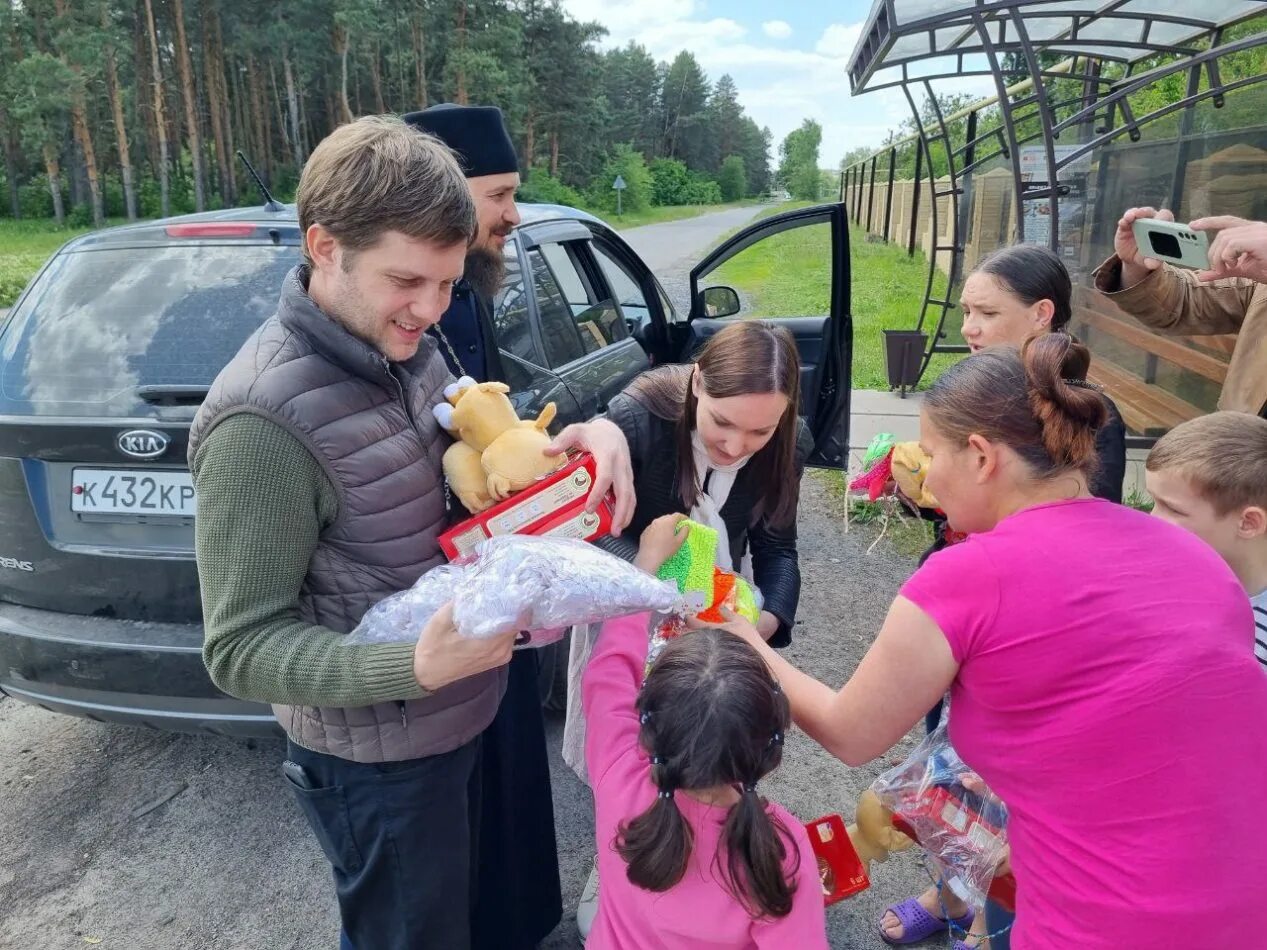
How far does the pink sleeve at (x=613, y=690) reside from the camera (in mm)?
1597

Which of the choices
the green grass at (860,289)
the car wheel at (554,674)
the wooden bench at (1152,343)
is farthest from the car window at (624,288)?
the wooden bench at (1152,343)

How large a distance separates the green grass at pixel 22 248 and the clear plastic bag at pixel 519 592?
1081 centimetres

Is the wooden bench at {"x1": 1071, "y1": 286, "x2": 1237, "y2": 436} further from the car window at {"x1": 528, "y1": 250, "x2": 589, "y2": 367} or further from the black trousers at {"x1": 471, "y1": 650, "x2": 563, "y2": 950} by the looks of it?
the black trousers at {"x1": 471, "y1": 650, "x2": 563, "y2": 950}

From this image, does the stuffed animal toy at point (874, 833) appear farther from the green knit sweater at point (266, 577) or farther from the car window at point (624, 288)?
the car window at point (624, 288)

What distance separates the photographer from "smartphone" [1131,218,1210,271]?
8.80 feet

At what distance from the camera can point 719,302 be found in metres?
4.68

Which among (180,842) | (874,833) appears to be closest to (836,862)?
(874,833)

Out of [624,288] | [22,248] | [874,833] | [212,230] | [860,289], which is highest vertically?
[22,248]

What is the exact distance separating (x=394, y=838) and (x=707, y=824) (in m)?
0.58

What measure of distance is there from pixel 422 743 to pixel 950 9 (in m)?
5.51

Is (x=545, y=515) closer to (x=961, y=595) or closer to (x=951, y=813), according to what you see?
(x=961, y=595)

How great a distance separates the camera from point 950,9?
5.12 metres

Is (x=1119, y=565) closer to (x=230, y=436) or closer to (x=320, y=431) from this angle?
(x=320, y=431)

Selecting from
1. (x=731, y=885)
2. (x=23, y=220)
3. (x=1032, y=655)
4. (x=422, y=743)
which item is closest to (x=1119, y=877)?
(x=1032, y=655)
